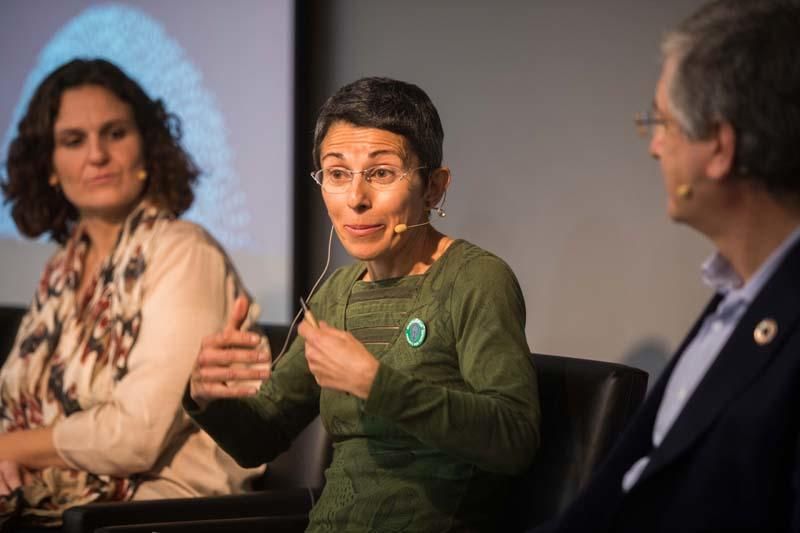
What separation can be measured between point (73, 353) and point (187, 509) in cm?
82

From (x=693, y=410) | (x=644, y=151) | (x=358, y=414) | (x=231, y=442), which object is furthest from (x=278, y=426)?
(x=644, y=151)

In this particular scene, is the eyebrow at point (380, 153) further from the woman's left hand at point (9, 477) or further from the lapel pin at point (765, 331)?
the woman's left hand at point (9, 477)

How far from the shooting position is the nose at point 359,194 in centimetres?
209

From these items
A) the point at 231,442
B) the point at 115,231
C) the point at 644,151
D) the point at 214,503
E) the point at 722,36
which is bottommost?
the point at 214,503

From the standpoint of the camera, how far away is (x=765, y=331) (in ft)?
4.58

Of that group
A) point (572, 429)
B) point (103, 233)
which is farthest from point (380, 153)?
point (103, 233)

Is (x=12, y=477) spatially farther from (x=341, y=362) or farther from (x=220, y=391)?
(x=341, y=362)

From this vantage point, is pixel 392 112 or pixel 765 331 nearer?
pixel 765 331

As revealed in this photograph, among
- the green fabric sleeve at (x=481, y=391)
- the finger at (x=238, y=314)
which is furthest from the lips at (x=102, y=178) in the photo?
the green fabric sleeve at (x=481, y=391)

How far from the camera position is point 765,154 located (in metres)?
1.41

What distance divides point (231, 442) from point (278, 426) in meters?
0.12

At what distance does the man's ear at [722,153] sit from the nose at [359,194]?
0.78 m

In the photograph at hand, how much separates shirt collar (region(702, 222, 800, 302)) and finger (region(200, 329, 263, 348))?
780 millimetres

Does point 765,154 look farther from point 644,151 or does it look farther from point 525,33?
point 525,33
